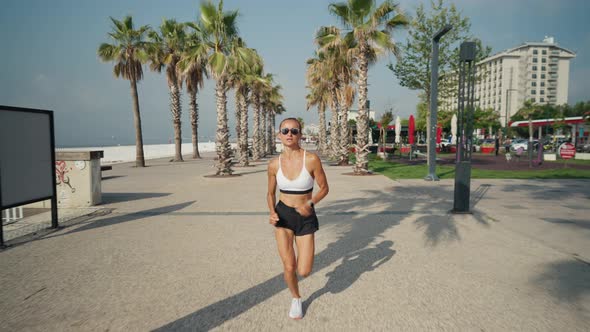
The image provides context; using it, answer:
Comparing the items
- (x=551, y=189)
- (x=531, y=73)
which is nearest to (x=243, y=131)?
(x=551, y=189)

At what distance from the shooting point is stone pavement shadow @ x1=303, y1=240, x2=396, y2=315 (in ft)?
12.0

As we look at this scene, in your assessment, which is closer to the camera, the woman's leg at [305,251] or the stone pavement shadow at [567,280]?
the woman's leg at [305,251]

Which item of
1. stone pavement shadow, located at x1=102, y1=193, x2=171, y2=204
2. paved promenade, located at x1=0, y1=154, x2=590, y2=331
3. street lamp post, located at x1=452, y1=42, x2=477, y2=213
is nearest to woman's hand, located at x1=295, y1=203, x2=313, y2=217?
paved promenade, located at x1=0, y1=154, x2=590, y2=331

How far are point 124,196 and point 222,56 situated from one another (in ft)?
25.9

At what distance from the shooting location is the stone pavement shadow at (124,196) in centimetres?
959

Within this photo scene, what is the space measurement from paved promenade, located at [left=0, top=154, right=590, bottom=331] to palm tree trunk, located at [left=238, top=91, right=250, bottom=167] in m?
14.6

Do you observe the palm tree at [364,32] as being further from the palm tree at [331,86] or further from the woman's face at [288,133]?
the woman's face at [288,133]

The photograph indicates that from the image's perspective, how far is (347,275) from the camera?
13.3ft

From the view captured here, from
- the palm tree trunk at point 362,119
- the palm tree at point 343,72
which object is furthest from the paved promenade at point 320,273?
the palm tree at point 343,72

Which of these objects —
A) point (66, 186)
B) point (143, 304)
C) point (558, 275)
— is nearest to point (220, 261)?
point (143, 304)

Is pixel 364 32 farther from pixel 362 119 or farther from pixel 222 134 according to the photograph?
pixel 222 134

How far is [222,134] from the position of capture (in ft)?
53.4

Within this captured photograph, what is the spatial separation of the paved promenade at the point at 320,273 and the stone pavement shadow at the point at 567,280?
2cm

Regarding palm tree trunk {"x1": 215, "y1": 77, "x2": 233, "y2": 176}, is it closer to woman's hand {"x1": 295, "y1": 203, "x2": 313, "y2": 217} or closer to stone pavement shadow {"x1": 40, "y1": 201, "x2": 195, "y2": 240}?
stone pavement shadow {"x1": 40, "y1": 201, "x2": 195, "y2": 240}
